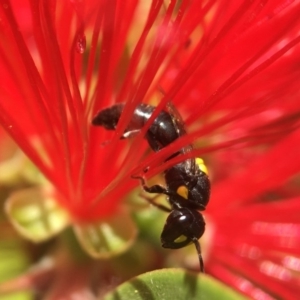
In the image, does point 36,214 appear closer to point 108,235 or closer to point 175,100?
point 108,235

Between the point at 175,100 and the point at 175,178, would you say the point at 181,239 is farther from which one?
the point at 175,100

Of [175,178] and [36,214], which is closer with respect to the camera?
[175,178]

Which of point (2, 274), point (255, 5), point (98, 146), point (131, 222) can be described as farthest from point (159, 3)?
point (2, 274)

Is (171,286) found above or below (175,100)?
below

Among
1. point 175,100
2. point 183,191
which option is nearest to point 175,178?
point 183,191

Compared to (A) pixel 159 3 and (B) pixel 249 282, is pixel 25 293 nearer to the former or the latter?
(B) pixel 249 282

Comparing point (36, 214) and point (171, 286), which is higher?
point (36, 214)

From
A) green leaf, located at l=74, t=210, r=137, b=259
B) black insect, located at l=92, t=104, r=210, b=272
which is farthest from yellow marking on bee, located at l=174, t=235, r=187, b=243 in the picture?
green leaf, located at l=74, t=210, r=137, b=259
